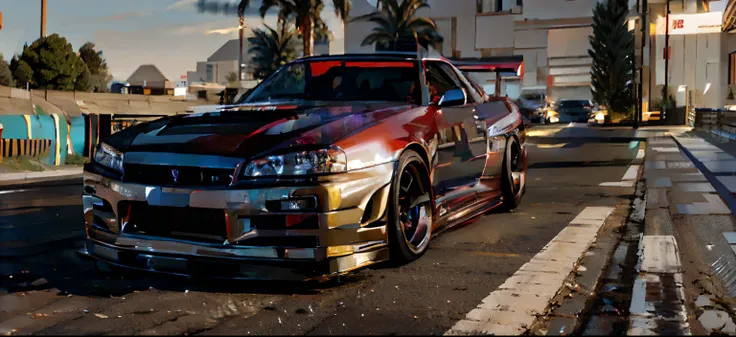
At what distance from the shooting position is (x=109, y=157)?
5.34 meters

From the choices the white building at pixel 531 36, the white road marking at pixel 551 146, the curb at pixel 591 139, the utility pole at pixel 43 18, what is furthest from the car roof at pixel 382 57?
the white building at pixel 531 36

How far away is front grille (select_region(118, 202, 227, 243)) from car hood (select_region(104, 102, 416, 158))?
0.34 m

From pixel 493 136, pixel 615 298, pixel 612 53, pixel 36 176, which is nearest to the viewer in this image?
pixel 615 298

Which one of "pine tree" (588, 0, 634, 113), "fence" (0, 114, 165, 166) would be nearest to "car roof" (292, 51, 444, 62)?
"fence" (0, 114, 165, 166)

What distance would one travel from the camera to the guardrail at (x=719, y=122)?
26.1 metres

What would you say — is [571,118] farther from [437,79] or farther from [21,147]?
[437,79]

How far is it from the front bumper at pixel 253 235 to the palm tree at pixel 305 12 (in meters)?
27.3

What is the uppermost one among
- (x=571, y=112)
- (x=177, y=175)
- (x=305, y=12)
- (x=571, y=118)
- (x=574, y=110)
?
(x=305, y=12)

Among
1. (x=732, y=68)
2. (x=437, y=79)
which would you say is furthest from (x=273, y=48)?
(x=437, y=79)

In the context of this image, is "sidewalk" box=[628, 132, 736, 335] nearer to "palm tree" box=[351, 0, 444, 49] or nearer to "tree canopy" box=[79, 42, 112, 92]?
"palm tree" box=[351, 0, 444, 49]

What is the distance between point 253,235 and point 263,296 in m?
0.40

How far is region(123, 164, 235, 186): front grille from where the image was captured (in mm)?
4844

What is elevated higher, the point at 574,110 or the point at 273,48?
the point at 273,48

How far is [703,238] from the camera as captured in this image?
7.48 metres
